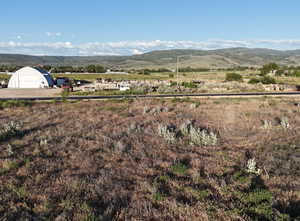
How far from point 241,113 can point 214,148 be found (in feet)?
31.1

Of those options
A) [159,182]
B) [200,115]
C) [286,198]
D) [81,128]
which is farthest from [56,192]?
[200,115]

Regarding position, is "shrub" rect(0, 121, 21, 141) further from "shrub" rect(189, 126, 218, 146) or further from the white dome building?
the white dome building

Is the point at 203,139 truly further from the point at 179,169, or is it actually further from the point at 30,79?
the point at 30,79

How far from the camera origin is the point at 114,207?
19.0 feet

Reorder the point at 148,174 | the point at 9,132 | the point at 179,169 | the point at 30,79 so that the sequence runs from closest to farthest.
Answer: the point at 148,174, the point at 179,169, the point at 9,132, the point at 30,79

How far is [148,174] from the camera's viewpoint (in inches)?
304

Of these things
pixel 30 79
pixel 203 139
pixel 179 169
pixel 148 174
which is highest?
pixel 30 79

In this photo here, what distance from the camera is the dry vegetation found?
5.66 m

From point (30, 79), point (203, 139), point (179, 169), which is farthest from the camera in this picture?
point (30, 79)

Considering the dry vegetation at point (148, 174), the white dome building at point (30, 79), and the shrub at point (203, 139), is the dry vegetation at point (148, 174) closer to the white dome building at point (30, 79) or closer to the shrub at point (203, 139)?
the shrub at point (203, 139)

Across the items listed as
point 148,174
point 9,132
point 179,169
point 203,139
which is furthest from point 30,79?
point 179,169

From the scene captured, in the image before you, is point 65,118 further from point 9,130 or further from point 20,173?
point 20,173

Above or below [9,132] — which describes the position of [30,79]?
above

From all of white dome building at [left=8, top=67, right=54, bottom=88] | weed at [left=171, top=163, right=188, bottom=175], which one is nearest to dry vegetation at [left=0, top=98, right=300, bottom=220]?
weed at [left=171, top=163, right=188, bottom=175]
